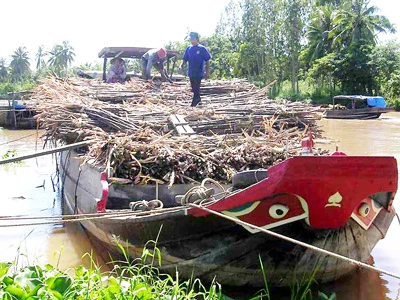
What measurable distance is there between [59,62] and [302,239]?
69.7 metres

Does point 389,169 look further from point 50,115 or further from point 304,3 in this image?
point 304,3

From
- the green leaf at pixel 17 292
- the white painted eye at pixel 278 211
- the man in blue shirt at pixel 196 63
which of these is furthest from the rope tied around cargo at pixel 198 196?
the man in blue shirt at pixel 196 63

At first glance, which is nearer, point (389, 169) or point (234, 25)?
point (389, 169)

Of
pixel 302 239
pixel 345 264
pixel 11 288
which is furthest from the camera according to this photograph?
pixel 345 264

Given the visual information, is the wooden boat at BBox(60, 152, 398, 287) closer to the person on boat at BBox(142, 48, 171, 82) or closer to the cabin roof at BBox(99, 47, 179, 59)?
the person on boat at BBox(142, 48, 171, 82)

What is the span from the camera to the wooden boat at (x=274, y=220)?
139 inches

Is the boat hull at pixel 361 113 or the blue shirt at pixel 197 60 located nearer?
the blue shirt at pixel 197 60

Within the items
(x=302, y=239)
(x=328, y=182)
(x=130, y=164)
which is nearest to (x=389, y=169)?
(x=328, y=182)

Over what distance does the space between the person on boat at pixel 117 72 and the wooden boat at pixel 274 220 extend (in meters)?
6.99

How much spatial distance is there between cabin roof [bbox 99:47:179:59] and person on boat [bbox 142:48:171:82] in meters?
0.34

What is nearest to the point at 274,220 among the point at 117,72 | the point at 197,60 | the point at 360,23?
the point at 197,60

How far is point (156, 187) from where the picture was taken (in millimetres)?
4441

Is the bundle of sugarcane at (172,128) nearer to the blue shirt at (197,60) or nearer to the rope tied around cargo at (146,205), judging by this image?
the rope tied around cargo at (146,205)

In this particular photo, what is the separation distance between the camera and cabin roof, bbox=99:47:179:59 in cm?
1148
